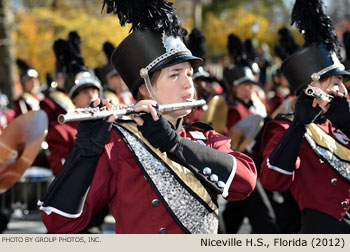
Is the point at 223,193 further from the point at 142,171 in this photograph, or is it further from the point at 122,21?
the point at 122,21

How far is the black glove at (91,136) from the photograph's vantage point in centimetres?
252

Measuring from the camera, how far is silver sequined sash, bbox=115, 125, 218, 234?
2.86 meters

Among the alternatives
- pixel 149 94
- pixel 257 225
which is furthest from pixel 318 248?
pixel 257 225

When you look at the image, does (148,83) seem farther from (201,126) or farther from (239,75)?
(239,75)

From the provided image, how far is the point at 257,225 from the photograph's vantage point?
614cm

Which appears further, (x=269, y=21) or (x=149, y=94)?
(x=269, y=21)

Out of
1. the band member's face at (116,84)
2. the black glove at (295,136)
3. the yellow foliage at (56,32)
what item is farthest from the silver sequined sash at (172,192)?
the yellow foliage at (56,32)

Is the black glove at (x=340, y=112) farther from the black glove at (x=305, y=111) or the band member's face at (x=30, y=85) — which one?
the band member's face at (x=30, y=85)

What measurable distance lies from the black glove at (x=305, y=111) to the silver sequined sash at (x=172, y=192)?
1.07 m

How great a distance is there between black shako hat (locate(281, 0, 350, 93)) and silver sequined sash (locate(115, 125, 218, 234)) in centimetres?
159

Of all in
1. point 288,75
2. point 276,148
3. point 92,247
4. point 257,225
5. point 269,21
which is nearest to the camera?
point 92,247

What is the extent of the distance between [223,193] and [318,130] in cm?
145

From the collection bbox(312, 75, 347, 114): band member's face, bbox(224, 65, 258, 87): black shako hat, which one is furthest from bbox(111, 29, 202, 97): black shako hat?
bbox(224, 65, 258, 87): black shako hat

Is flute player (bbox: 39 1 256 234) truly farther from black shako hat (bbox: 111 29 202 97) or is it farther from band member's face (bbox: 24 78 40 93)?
band member's face (bbox: 24 78 40 93)
